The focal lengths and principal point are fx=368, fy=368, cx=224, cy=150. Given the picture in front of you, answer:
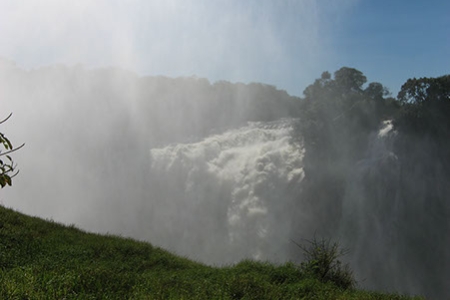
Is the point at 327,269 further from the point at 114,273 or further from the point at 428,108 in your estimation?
the point at 428,108

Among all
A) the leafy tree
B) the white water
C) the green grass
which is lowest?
the green grass

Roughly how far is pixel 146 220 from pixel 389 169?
76.3 ft

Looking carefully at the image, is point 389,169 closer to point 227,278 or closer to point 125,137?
point 227,278

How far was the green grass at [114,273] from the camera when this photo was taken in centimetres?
567

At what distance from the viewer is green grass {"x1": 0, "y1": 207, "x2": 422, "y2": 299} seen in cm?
567

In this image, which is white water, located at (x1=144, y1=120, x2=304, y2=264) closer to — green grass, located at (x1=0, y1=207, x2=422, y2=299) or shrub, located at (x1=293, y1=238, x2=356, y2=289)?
shrub, located at (x1=293, y1=238, x2=356, y2=289)

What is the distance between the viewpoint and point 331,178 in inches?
1171

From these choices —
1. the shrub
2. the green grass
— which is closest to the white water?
the shrub

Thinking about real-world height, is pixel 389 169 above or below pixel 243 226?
above

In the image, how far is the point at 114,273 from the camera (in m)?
6.79

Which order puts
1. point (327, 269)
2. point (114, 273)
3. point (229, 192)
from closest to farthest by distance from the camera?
point (114, 273)
point (327, 269)
point (229, 192)

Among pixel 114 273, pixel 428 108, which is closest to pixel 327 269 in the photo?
pixel 114 273

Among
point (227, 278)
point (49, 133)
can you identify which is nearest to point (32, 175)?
point (49, 133)

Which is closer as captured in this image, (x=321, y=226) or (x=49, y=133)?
(x=321, y=226)
